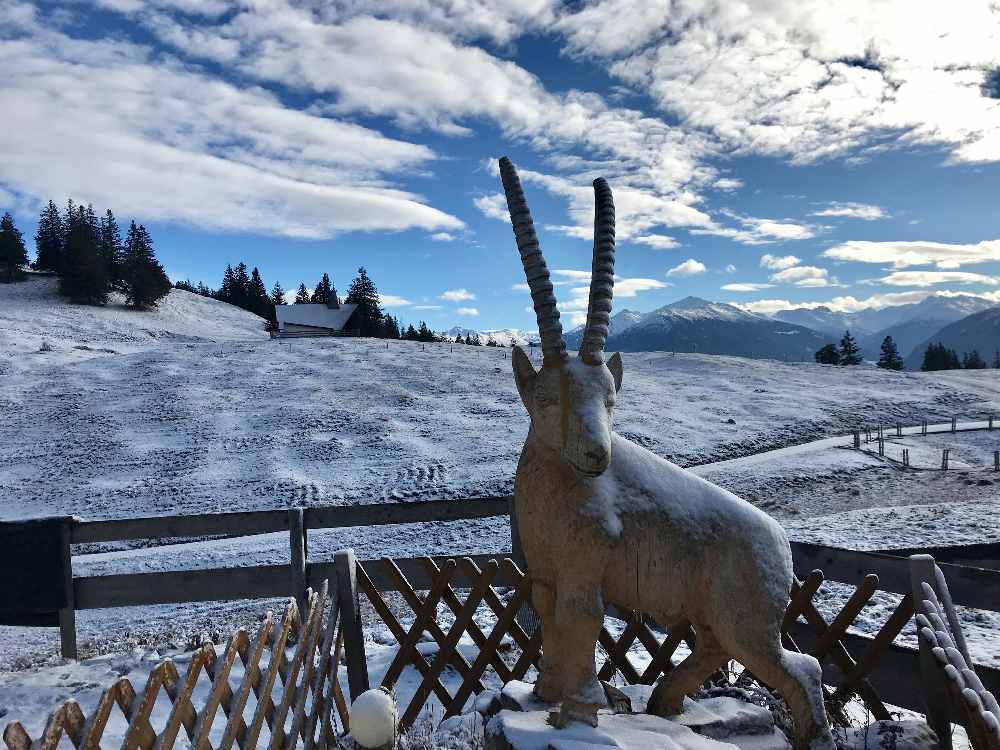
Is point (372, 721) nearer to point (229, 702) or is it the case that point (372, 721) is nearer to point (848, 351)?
point (229, 702)

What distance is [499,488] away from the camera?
16.3 meters

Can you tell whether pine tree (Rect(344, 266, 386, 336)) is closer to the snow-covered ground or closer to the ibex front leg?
the snow-covered ground

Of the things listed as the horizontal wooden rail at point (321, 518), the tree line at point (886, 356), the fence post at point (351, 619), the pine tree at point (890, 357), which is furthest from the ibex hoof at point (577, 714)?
the pine tree at point (890, 357)

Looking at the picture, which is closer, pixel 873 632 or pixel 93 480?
pixel 873 632

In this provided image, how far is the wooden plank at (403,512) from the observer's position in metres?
5.92

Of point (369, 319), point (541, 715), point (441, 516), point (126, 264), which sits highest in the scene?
point (126, 264)

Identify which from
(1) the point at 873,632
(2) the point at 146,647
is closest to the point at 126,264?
(2) the point at 146,647

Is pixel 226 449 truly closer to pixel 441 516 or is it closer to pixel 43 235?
pixel 441 516

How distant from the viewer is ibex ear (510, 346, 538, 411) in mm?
3322

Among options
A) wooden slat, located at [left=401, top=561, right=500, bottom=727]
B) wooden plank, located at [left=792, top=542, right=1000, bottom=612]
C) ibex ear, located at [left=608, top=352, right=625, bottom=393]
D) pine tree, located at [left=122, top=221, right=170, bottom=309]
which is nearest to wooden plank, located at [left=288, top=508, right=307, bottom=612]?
wooden slat, located at [left=401, top=561, right=500, bottom=727]

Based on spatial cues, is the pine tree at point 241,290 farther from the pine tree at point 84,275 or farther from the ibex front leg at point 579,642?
the ibex front leg at point 579,642

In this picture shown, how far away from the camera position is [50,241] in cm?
7244

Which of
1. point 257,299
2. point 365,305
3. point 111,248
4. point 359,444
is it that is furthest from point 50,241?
point 359,444

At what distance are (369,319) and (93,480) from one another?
158ft
